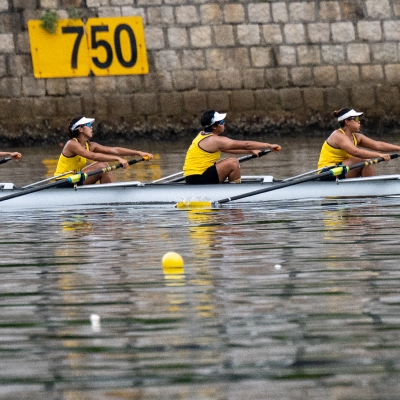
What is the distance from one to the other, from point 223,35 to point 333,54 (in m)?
2.39

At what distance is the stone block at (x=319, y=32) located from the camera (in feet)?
81.9

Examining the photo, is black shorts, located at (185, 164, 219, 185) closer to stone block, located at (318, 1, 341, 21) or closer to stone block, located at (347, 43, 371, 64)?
stone block, located at (318, 1, 341, 21)

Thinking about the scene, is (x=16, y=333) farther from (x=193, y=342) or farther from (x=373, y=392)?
(x=373, y=392)

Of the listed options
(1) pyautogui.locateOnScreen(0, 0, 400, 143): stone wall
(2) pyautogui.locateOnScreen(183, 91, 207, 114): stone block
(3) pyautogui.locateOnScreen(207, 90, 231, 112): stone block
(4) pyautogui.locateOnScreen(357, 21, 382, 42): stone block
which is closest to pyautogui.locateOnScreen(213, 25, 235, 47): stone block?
(1) pyautogui.locateOnScreen(0, 0, 400, 143): stone wall

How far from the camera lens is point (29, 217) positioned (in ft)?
41.9

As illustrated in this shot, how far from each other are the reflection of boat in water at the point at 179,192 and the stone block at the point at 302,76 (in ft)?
38.9

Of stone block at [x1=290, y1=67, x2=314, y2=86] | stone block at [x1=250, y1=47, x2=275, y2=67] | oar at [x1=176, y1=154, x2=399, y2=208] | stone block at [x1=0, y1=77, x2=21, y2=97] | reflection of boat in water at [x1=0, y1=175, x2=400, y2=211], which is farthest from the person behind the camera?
stone block at [x1=290, y1=67, x2=314, y2=86]

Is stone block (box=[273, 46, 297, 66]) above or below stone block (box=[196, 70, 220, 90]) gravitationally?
above

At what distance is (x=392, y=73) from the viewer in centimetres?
2556

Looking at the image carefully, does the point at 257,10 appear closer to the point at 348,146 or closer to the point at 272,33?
the point at 272,33

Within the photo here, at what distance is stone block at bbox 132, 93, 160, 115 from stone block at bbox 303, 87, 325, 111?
3166mm

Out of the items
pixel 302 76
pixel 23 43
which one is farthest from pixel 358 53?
pixel 23 43

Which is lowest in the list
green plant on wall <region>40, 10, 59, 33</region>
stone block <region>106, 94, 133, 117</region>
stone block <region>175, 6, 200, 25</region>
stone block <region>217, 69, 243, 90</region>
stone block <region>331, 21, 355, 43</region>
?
stone block <region>106, 94, 133, 117</region>

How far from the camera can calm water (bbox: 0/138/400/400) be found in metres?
5.75
